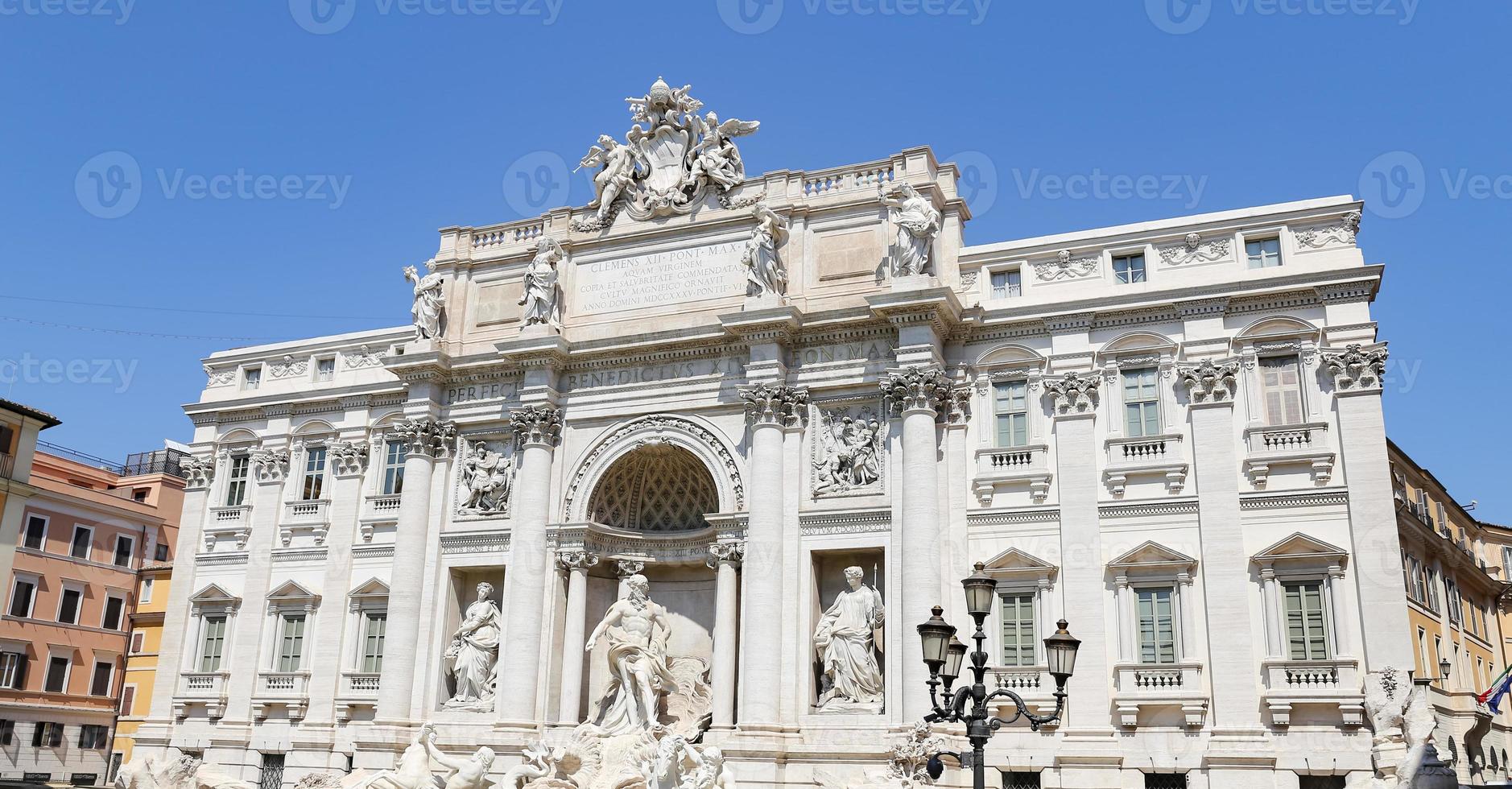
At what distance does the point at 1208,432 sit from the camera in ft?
87.4

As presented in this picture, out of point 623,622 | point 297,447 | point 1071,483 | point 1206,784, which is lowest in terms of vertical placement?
point 1206,784

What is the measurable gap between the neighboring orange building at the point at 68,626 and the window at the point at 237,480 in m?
10.3

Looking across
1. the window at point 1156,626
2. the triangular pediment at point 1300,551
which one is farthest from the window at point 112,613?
the triangular pediment at point 1300,551

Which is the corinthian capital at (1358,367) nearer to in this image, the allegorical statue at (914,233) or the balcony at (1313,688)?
the balcony at (1313,688)

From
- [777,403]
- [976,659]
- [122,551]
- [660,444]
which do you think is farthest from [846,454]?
[122,551]

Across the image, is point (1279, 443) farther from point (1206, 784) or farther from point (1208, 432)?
point (1206, 784)

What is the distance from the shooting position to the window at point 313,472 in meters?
35.5

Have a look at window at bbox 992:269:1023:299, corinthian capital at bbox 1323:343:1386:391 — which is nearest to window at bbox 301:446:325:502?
window at bbox 992:269:1023:299

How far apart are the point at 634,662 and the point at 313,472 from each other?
12569mm

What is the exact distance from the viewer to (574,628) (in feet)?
101

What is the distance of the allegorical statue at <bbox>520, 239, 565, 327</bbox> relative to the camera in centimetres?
3253

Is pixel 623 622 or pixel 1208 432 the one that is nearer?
pixel 1208 432

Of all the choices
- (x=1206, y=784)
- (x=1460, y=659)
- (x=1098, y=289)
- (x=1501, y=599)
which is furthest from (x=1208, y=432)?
(x=1501, y=599)

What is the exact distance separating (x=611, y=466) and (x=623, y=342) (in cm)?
309
